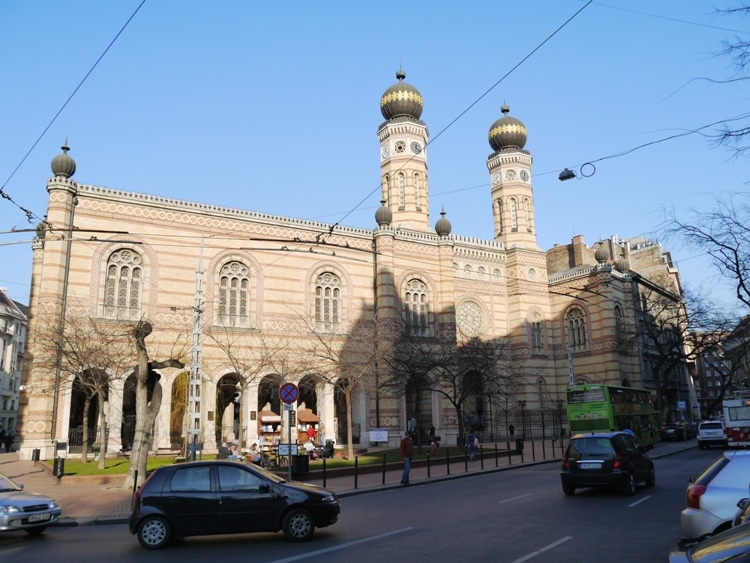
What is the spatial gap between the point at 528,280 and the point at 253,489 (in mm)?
37170

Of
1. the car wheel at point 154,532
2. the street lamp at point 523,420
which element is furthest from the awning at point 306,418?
the car wheel at point 154,532

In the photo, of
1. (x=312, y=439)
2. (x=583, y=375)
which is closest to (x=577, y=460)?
(x=312, y=439)

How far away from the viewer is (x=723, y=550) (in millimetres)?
3055

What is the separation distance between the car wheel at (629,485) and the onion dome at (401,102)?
3384 centimetres

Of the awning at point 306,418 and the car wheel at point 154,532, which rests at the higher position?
the awning at point 306,418

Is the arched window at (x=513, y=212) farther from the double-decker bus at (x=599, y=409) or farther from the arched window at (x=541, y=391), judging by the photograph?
the double-decker bus at (x=599, y=409)

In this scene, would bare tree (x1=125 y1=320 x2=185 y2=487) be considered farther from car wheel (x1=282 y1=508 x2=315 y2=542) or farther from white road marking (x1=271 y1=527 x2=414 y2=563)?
white road marking (x1=271 y1=527 x2=414 y2=563)

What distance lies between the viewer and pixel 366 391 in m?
33.9

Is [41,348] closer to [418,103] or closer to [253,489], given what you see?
[253,489]

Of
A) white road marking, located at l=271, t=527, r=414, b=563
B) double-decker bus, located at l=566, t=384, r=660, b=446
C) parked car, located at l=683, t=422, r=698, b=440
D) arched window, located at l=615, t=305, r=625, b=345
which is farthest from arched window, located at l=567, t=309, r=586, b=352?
white road marking, located at l=271, t=527, r=414, b=563

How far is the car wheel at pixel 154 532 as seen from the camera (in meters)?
9.38

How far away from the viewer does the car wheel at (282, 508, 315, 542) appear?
31.4ft

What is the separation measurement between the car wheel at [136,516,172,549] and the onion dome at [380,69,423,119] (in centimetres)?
3745

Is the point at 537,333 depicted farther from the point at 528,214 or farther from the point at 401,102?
the point at 401,102
